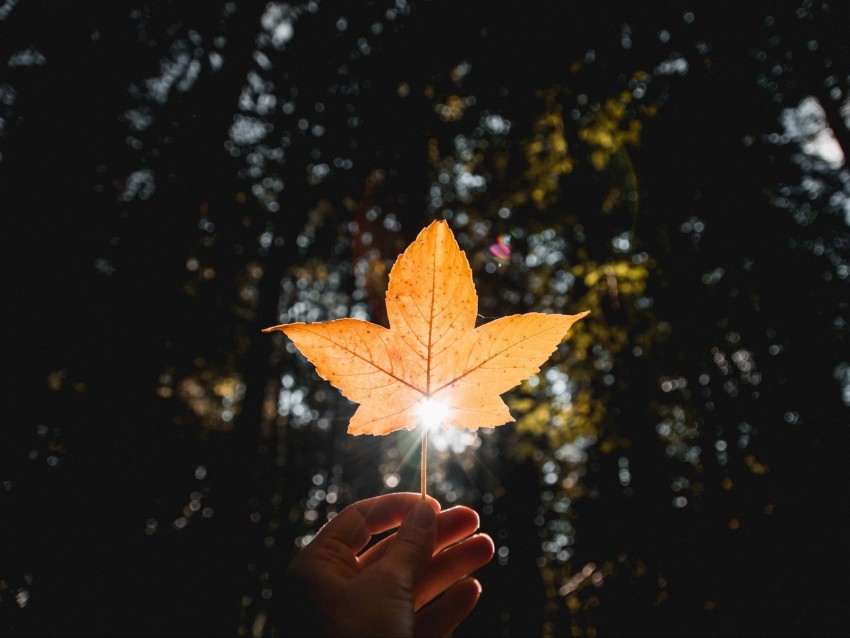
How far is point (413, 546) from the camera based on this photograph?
3.17ft

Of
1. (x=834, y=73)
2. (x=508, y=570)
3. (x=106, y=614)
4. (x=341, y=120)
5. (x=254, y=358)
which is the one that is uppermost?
(x=341, y=120)

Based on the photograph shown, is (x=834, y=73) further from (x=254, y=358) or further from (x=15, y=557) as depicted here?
(x=15, y=557)

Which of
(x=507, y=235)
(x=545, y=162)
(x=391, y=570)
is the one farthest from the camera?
(x=507, y=235)

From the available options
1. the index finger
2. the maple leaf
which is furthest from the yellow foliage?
the index finger

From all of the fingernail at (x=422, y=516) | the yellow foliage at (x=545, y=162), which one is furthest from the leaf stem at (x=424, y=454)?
the yellow foliage at (x=545, y=162)

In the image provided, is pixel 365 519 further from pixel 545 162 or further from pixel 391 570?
pixel 545 162

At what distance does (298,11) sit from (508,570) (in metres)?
14.0

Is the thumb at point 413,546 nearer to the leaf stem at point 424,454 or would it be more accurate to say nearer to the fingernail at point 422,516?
the fingernail at point 422,516

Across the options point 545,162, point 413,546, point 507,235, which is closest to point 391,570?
point 413,546

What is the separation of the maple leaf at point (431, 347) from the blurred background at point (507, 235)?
11.6 ft

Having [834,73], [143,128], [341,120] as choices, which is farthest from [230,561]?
[834,73]

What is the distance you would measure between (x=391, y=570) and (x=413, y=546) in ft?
0.25

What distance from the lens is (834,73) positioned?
10.6 ft

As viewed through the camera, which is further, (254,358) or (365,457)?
(365,457)
